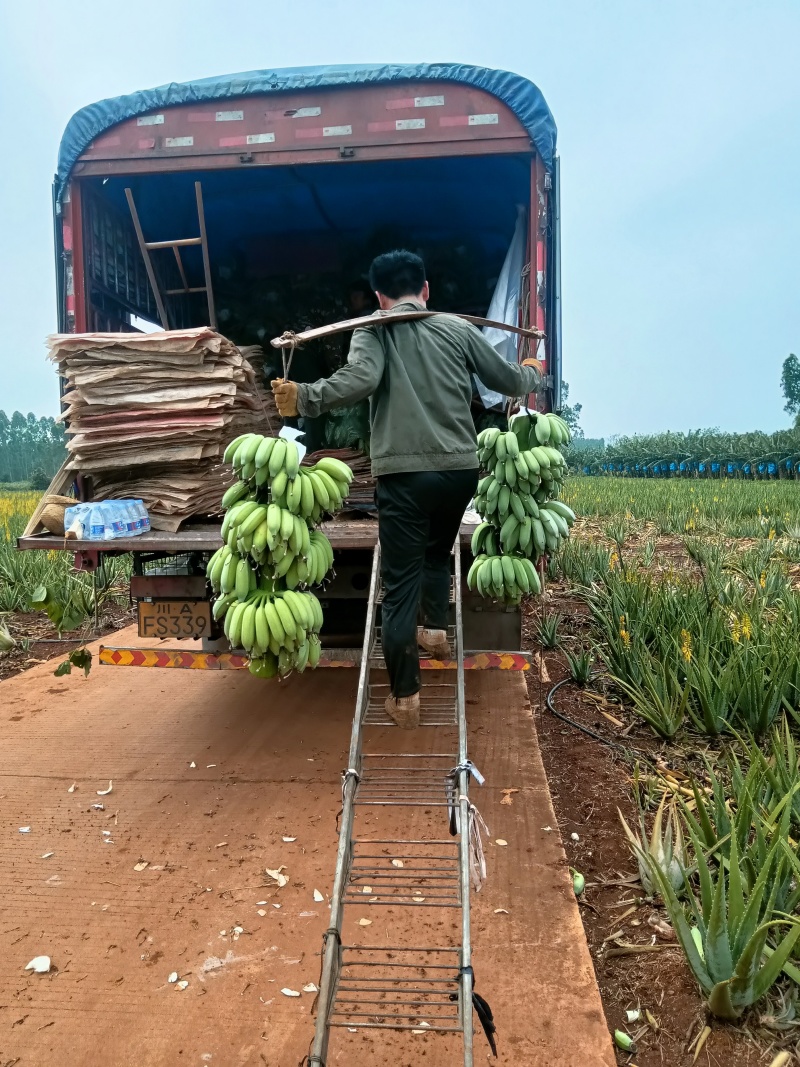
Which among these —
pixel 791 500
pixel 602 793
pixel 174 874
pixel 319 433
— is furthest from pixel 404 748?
pixel 791 500

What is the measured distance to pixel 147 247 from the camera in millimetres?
5402

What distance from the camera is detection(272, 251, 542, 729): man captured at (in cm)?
293

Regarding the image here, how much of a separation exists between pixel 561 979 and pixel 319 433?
4.73 m

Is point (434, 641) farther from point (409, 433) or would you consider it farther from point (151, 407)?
point (151, 407)

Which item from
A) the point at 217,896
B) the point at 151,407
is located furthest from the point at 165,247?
the point at 217,896

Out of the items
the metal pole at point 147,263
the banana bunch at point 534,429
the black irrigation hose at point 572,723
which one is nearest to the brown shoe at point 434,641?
the banana bunch at point 534,429

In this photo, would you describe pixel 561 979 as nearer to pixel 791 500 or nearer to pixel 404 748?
pixel 404 748

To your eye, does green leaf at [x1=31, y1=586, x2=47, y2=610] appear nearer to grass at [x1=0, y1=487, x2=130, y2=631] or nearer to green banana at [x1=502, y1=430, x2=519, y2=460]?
grass at [x1=0, y1=487, x2=130, y2=631]

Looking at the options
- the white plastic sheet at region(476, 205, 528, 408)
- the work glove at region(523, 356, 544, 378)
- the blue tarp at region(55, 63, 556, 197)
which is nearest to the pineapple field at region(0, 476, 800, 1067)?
the work glove at region(523, 356, 544, 378)

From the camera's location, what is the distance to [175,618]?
375 cm

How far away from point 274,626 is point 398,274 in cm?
152

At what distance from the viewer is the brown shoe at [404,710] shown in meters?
3.02

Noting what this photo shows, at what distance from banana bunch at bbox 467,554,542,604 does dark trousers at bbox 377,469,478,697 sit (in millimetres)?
410

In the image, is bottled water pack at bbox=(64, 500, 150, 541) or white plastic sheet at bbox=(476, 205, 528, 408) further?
white plastic sheet at bbox=(476, 205, 528, 408)
